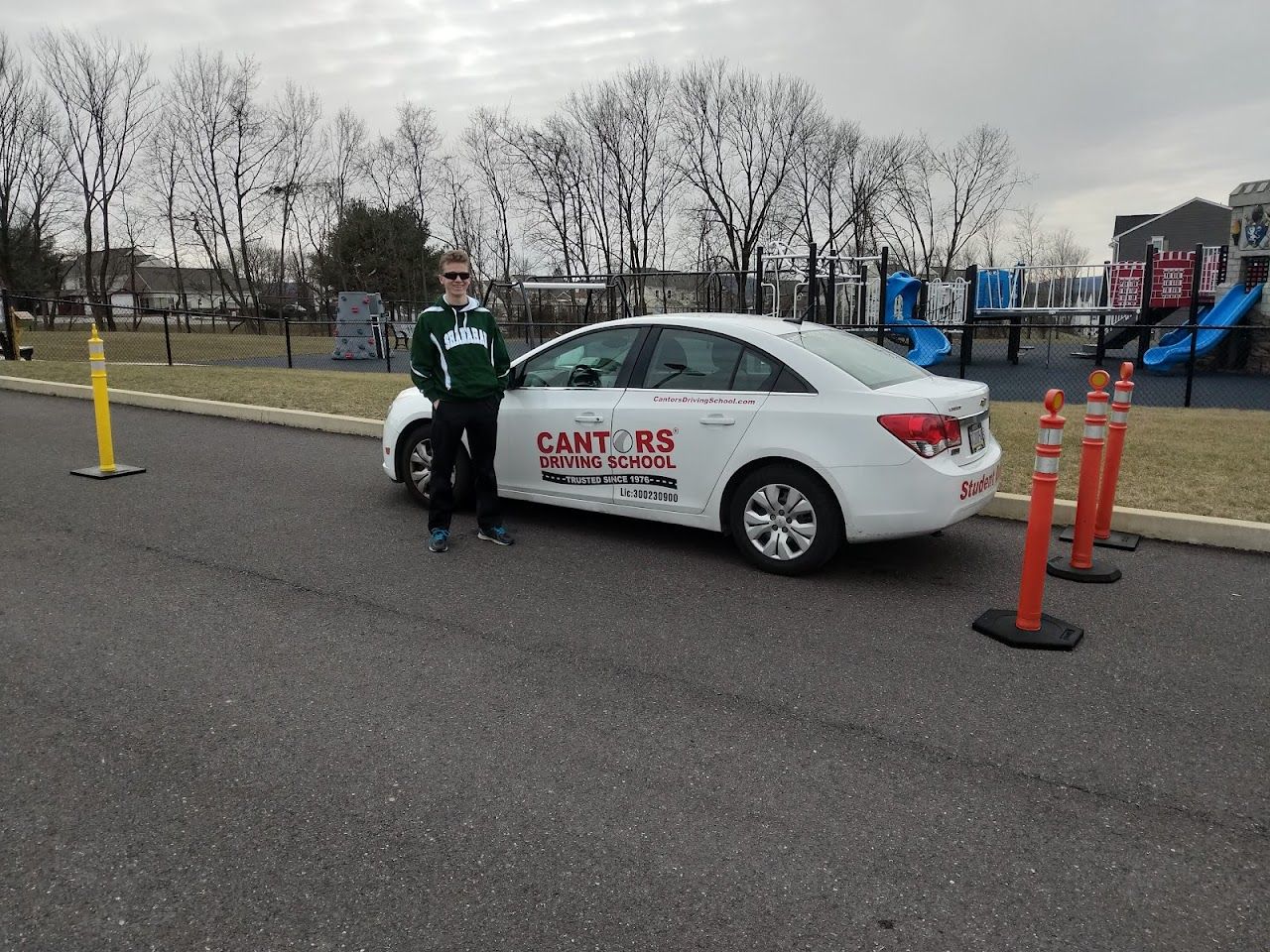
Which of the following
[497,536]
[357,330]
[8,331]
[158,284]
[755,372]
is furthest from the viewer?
[158,284]

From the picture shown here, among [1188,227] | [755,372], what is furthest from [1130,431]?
[1188,227]

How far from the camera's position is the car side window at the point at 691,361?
5586 millimetres

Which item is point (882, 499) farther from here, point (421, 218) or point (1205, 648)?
point (421, 218)

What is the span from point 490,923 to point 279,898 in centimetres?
59

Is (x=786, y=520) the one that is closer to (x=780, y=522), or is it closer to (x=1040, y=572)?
(x=780, y=522)

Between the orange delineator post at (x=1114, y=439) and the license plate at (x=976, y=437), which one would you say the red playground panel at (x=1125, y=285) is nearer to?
the orange delineator post at (x=1114, y=439)

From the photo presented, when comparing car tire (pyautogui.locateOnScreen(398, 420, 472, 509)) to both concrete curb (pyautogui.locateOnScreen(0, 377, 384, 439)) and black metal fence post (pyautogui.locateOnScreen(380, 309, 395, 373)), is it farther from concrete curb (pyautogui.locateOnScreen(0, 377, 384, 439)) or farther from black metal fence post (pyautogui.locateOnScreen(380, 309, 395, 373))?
black metal fence post (pyautogui.locateOnScreen(380, 309, 395, 373))

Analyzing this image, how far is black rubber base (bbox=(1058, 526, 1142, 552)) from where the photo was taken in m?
5.92

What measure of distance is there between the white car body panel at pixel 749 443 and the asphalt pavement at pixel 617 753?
1.42 feet

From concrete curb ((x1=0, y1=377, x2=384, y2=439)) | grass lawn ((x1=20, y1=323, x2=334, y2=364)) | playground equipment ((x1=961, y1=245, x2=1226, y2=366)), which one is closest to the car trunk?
concrete curb ((x1=0, y1=377, x2=384, y2=439))

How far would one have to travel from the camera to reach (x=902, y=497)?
4.95 metres

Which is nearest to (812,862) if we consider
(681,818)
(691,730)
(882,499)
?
(681,818)

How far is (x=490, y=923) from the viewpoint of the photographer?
2.37 meters

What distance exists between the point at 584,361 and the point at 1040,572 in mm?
3176
